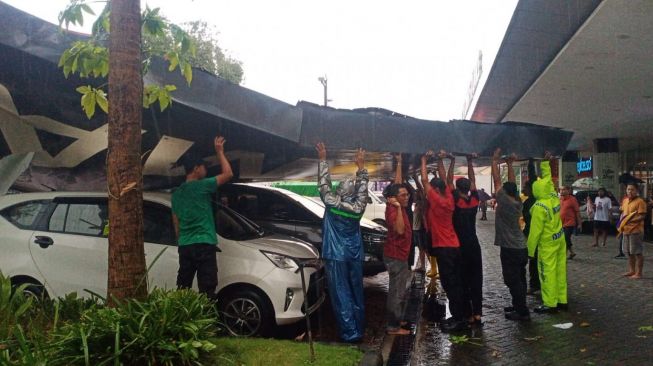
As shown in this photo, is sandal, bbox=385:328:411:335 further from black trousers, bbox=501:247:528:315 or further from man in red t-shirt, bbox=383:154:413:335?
black trousers, bbox=501:247:528:315

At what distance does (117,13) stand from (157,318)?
7.30ft

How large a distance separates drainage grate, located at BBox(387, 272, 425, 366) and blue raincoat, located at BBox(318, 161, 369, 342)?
0.44 metres

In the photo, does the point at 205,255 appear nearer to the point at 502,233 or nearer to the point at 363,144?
the point at 363,144

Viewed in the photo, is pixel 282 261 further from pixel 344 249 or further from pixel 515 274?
pixel 515 274

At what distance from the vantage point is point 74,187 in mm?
7223

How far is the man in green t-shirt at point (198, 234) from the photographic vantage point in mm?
5289

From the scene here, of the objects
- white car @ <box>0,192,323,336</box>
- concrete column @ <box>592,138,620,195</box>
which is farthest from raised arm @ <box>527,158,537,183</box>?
concrete column @ <box>592,138,620,195</box>

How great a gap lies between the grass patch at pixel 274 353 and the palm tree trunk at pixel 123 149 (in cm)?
87

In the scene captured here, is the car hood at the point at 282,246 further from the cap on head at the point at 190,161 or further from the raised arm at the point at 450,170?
the raised arm at the point at 450,170

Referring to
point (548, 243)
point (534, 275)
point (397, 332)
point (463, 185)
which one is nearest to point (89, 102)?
point (397, 332)

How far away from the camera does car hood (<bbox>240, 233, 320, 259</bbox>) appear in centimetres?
593

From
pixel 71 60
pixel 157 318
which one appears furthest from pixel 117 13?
pixel 157 318

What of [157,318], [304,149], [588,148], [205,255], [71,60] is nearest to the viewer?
[157,318]

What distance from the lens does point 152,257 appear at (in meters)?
5.90
